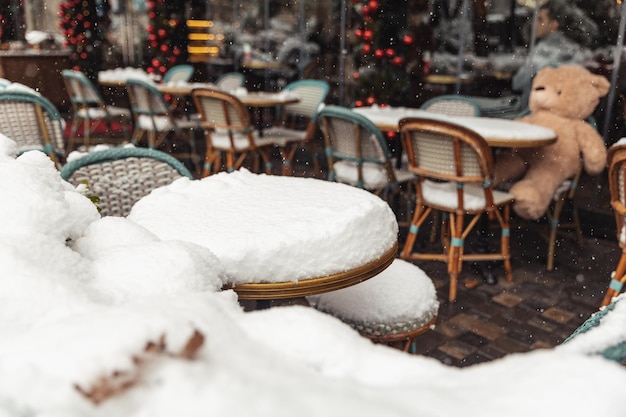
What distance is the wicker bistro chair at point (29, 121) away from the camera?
3.38m

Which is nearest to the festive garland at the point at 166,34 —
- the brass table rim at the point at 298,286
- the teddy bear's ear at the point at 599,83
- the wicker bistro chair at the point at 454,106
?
the wicker bistro chair at the point at 454,106

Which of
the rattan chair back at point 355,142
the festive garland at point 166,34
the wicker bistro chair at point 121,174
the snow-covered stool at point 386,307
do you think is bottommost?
the snow-covered stool at point 386,307

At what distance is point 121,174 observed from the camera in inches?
78.4

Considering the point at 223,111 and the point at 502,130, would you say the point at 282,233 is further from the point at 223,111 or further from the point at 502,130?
the point at 223,111

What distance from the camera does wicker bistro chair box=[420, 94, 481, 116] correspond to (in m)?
4.57

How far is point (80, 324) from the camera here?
49 centimetres

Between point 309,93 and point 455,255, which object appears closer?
point 455,255

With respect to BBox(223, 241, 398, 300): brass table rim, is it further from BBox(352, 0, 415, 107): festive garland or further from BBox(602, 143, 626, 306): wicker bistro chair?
BBox(352, 0, 415, 107): festive garland

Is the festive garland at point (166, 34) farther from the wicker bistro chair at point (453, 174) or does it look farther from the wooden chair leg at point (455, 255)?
the wooden chair leg at point (455, 255)

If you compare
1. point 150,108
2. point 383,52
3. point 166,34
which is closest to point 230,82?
point 150,108

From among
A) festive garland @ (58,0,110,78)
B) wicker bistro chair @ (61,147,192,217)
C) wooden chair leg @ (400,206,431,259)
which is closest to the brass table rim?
wicker bistro chair @ (61,147,192,217)

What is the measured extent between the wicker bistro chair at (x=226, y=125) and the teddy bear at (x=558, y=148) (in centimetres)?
212

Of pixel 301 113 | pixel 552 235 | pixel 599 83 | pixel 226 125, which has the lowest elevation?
pixel 552 235

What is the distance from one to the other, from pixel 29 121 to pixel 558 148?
342cm
